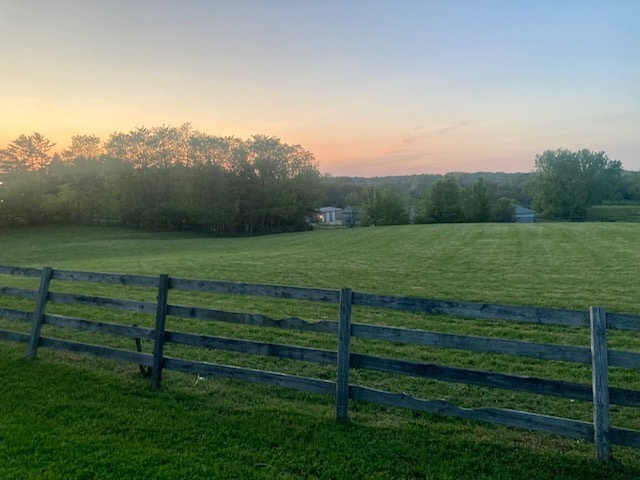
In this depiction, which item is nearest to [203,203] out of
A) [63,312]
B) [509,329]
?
[63,312]

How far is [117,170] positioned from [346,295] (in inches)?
2431

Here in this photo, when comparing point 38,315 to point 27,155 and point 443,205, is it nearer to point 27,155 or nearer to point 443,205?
point 27,155

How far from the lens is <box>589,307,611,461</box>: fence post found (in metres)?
4.03

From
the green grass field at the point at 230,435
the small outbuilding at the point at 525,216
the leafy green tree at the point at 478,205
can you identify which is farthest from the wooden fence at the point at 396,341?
the small outbuilding at the point at 525,216

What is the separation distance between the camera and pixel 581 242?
30641 millimetres

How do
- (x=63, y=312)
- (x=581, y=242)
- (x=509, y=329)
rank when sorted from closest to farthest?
(x=509, y=329) < (x=63, y=312) < (x=581, y=242)

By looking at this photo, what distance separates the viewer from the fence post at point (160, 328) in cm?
594

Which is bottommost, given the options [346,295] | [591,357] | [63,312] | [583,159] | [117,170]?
[63,312]

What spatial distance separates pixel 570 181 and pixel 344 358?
351ft

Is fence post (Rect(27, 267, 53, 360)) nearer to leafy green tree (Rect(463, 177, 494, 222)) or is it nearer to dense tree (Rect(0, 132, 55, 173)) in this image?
dense tree (Rect(0, 132, 55, 173))

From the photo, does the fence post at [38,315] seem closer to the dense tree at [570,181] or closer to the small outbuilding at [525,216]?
the small outbuilding at [525,216]

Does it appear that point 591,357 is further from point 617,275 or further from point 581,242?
point 581,242

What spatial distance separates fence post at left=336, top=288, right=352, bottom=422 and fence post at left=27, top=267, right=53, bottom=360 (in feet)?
16.0

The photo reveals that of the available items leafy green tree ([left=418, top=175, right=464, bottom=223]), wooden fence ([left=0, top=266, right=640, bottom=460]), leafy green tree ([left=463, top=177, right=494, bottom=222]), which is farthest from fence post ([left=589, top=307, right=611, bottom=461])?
leafy green tree ([left=463, top=177, right=494, bottom=222])
